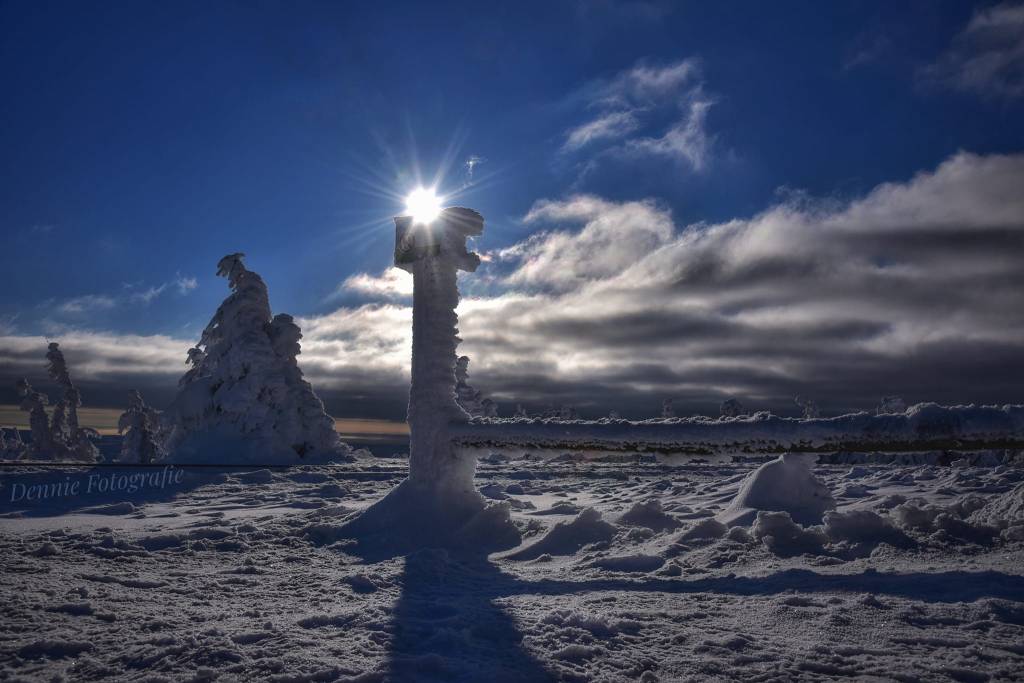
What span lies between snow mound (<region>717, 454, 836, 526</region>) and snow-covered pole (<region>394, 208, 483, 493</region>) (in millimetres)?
3478

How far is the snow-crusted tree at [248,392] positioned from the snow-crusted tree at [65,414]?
13.0 metres

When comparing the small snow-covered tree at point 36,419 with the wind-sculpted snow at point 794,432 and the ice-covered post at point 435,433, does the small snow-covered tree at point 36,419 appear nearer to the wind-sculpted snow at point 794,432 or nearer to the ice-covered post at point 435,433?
the ice-covered post at point 435,433

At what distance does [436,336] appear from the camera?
7461 mm

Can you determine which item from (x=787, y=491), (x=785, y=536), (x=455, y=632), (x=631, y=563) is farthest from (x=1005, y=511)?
(x=455, y=632)

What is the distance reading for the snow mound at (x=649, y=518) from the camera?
6152mm

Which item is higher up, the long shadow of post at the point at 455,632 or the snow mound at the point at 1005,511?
the snow mound at the point at 1005,511

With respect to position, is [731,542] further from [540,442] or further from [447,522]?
[447,522]

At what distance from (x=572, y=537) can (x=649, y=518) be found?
3.50 ft

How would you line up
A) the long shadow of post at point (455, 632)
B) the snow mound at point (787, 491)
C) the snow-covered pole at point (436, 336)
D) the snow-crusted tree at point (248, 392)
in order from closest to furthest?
1. the long shadow of post at point (455, 632)
2. the snow mound at point (787, 491)
3. the snow-covered pole at point (436, 336)
4. the snow-crusted tree at point (248, 392)

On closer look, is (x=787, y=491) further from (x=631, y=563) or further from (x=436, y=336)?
(x=436, y=336)

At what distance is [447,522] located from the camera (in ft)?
21.0

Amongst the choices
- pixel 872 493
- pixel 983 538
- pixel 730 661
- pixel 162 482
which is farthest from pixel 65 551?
pixel 872 493

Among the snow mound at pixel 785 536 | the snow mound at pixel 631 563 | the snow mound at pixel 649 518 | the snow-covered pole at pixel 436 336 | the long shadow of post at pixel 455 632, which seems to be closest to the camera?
the long shadow of post at pixel 455 632

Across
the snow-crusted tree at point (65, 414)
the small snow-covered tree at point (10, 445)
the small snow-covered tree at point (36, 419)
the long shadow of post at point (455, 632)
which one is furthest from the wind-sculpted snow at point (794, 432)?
the small snow-covered tree at point (10, 445)
